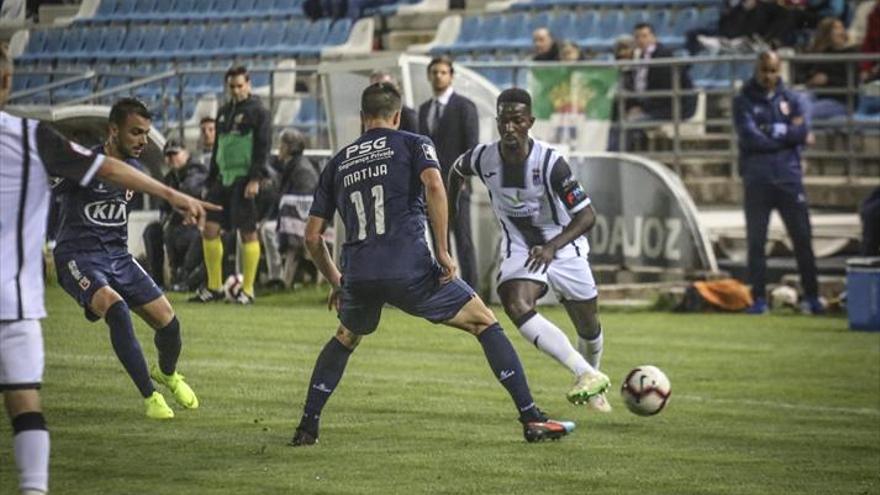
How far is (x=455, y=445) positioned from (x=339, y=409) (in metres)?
1.72

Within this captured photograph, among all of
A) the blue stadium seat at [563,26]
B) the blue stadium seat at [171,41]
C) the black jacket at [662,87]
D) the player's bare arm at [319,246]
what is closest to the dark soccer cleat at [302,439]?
the player's bare arm at [319,246]

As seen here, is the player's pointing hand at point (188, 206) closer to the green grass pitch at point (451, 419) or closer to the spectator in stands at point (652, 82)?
the green grass pitch at point (451, 419)

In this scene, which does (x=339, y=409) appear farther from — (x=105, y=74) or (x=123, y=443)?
(x=105, y=74)

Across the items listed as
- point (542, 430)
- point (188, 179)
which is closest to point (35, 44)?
point (188, 179)

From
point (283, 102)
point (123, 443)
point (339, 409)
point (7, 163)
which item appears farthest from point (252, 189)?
point (7, 163)

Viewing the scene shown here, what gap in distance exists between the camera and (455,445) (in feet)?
36.0

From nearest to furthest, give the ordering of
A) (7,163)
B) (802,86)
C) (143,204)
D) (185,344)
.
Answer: (7,163), (185,344), (802,86), (143,204)

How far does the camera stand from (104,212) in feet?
Answer: 39.7

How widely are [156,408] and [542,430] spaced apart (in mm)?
2303

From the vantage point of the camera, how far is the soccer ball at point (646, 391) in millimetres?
11797

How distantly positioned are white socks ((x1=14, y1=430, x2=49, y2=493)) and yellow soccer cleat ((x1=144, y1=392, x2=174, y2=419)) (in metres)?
4.14

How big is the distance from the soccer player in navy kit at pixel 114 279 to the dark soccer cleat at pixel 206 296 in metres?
8.28

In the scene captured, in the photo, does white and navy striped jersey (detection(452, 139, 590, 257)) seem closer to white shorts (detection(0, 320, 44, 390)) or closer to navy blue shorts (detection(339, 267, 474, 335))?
navy blue shorts (detection(339, 267, 474, 335))

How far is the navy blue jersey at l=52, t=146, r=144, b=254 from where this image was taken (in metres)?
12.0
